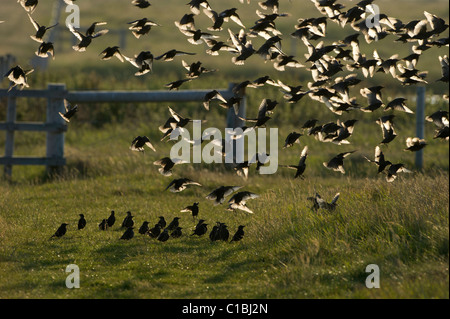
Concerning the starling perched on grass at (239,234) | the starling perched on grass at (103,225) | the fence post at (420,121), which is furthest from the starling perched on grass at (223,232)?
the fence post at (420,121)

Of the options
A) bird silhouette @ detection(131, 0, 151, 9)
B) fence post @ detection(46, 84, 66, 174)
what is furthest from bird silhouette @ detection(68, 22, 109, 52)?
fence post @ detection(46, 84, 66, 174)

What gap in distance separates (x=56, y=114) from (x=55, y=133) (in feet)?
1.57

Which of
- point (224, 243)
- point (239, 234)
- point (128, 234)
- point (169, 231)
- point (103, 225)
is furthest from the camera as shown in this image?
point (103, 225)

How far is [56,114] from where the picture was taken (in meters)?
16.2

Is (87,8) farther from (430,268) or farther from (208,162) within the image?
(430,268)

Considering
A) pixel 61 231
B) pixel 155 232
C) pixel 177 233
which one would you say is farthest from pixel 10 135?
pixel 177 233

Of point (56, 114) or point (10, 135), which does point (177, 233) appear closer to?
point (56, 114)

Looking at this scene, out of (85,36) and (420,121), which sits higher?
(420,121)

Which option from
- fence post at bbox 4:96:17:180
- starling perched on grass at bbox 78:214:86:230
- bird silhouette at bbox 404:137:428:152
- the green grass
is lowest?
the green grass

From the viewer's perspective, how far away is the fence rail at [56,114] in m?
16.0

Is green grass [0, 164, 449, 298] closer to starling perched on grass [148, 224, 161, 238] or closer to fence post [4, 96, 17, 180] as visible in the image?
starling perched on grass [148, 224, 161, 238]

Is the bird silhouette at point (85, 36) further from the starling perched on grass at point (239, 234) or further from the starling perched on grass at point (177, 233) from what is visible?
the starling perched on grass at point (239, 234)

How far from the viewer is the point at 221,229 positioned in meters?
9.54

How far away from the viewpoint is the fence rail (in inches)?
628
